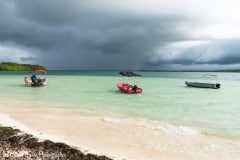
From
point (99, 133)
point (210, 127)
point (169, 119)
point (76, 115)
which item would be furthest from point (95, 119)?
point (210, 127)

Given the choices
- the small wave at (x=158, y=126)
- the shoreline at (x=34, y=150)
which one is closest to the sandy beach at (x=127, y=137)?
the small wave at (x=158, y=126)

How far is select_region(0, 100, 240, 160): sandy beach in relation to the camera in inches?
357

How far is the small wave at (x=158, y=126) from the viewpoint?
12.5 metres

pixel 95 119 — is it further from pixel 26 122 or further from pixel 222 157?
pixel 222 157

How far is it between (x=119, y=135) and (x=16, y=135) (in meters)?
4.49

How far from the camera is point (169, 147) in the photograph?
9.84 m

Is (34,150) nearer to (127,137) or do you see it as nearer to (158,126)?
(127,137)

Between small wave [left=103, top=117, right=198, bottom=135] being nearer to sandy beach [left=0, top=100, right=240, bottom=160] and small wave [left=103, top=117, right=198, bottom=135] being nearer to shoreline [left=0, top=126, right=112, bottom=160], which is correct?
A: sandy beach [left=0, top=100, right=240, bottom=160]

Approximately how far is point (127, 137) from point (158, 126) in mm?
3017

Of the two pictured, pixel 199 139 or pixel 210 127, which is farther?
pixel 210 127

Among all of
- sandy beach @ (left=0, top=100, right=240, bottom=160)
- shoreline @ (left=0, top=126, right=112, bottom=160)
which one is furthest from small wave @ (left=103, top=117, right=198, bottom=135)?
shoreline @ (left=0, top=126, right=112, bottom=160)

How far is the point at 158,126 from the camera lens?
13539mm

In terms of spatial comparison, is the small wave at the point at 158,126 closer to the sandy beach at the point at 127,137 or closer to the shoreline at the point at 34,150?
the sandy beach at the point at 127,137

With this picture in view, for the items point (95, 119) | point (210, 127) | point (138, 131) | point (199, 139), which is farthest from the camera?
point (95, 119)
